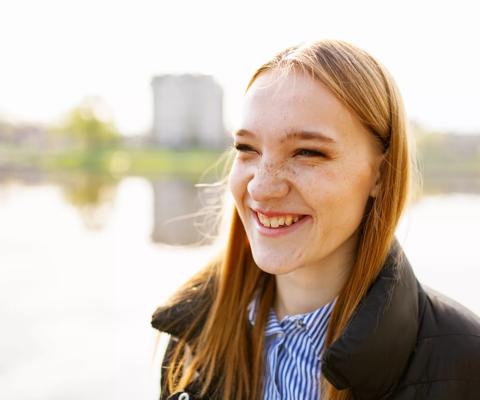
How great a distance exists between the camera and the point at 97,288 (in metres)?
6.64

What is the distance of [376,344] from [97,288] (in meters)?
5.63

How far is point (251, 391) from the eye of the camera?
68.7 inches

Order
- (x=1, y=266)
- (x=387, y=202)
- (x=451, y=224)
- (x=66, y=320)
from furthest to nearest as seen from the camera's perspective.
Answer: (x=451, y=224)
(x=1, y=266)
(x=66, y=320)
(x=387, y=202)

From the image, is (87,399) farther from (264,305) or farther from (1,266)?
(1,266)

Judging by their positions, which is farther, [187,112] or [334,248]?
[187,112]

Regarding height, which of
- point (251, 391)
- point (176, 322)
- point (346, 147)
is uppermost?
point (346, 147)

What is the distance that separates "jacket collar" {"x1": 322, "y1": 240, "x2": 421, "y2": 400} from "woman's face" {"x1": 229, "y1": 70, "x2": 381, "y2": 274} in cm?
20

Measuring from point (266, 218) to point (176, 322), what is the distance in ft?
1.90

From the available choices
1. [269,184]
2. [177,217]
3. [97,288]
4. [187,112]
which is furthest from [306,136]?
[187,112]

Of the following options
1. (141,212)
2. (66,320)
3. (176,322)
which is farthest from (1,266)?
(176,322)

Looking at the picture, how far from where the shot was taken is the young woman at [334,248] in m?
1.48

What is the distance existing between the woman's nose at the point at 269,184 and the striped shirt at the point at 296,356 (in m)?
0.42

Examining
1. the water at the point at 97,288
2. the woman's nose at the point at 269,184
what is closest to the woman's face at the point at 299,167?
the woman's nose at the point at 269,184

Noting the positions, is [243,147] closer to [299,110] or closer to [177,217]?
[299,110]
